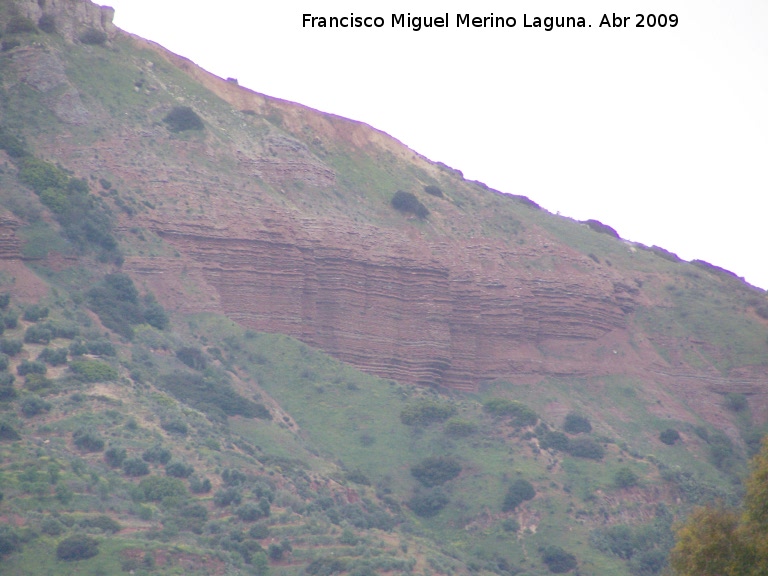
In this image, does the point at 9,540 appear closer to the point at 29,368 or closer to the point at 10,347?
the point at 29,368

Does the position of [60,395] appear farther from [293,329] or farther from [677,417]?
[677,417]

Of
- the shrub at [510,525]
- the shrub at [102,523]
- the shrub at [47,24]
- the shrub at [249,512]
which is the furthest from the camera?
the shrub at [47,24]

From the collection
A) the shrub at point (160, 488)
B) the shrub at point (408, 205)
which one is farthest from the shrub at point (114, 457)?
the shrub at point (408, 205)

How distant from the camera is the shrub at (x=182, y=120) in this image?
65.2m

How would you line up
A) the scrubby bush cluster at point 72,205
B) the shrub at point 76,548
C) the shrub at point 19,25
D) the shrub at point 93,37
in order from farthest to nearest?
the shrub at point 93,37 < the shrub at point 19,25 < the scrubby bush cluster at point 72,205 < the shrub at point 76,548

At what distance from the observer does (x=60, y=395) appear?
39.3 metres

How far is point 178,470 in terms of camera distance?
3688cm

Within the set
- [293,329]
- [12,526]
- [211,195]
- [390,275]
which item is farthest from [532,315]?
[12,526]

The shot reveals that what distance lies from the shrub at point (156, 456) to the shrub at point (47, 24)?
4159 centimetres

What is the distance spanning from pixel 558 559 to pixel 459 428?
39.7 feet

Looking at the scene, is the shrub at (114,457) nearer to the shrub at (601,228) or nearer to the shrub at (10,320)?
the shrub at (10,320)

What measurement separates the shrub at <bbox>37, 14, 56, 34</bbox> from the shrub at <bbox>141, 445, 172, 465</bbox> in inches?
1637

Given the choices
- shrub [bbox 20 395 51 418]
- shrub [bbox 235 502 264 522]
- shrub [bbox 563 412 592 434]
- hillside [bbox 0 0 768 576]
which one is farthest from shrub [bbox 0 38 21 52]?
shrub [bbox 563 412 592 434]

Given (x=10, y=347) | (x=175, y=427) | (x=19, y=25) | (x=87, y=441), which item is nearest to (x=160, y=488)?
(x=87, y=441)
